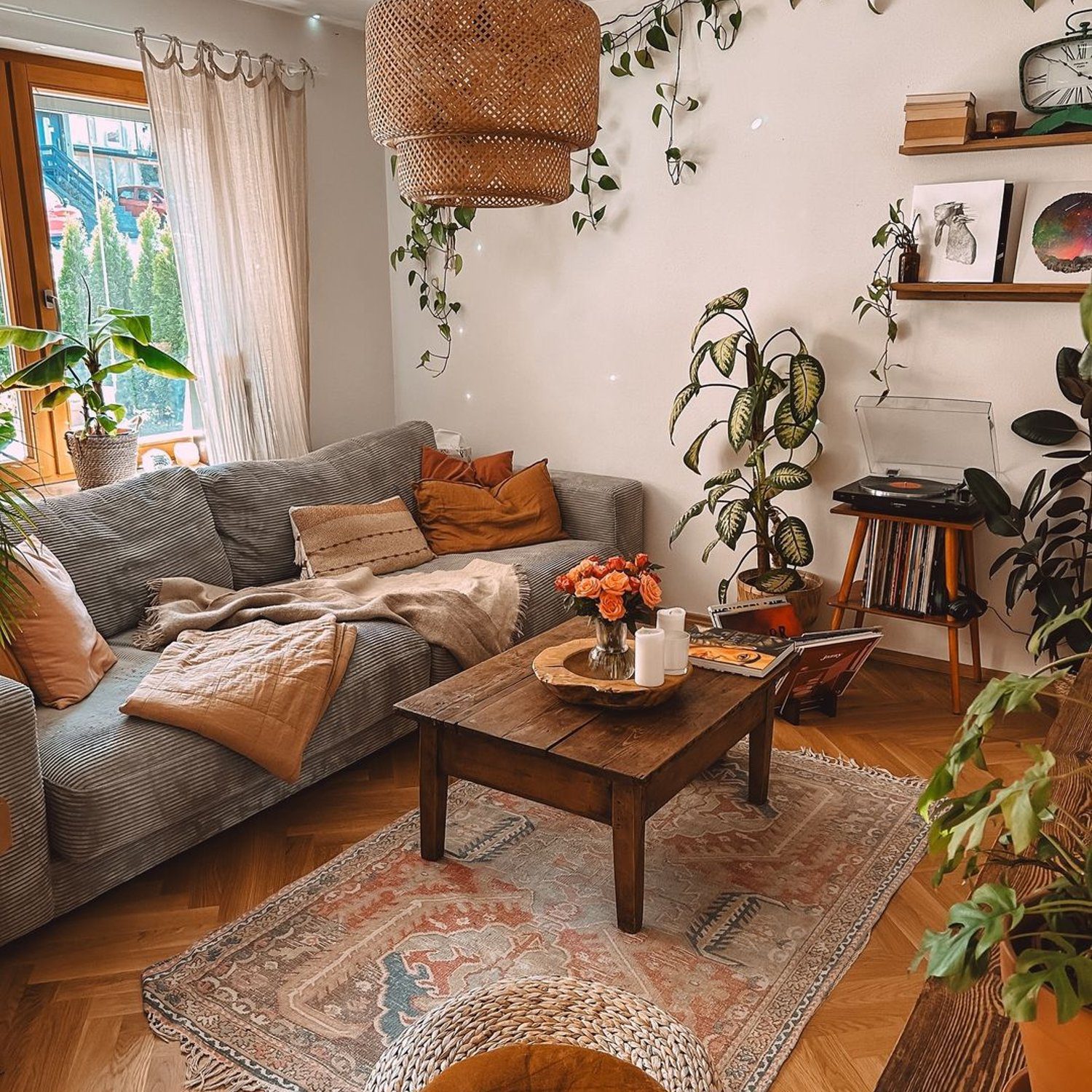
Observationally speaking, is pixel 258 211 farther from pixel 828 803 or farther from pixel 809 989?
pixel 809 989

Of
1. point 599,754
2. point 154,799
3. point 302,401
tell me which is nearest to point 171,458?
point 302,401

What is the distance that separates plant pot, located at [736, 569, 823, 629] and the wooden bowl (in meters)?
1.21

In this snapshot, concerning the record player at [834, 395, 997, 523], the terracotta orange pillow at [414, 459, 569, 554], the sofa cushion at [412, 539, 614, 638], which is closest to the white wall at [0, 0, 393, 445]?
the terracotta orange pillow at [414, 459, 569, 554]

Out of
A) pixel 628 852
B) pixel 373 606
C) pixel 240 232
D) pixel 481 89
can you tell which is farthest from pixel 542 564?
pixel 481 89

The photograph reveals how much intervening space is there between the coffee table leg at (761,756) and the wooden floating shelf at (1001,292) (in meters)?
1.56

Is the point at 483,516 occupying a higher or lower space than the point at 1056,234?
lower

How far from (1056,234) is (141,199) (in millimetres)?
3272

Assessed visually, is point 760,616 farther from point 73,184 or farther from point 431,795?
point 73,184

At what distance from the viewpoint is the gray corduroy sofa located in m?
2.21

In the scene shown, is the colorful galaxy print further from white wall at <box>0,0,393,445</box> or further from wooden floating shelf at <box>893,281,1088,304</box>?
white wall at <box>0,0,393,445</box>

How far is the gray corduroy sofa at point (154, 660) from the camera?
2213 millimetres

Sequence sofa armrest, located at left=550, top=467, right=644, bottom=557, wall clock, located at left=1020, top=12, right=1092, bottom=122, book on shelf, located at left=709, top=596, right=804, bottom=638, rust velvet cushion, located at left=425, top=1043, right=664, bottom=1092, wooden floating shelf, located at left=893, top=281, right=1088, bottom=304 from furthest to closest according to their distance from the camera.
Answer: sofa armrest, located at left=550, top=467, right=644, bottom=557 → book on shelf, located at left=709, top=596, right=804, bottom=638 → wooden floating shelf, located at left=893, top=281, right=1088, bottom=304 → wall clock, located at left=1020, top=12, right=1092, bottom=122 → rust velvet cushion, located at left=425, top=1043, right=664, bottom=1092

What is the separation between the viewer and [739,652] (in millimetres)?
2807

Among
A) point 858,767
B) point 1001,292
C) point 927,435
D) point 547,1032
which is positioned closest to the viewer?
point 547,1032
